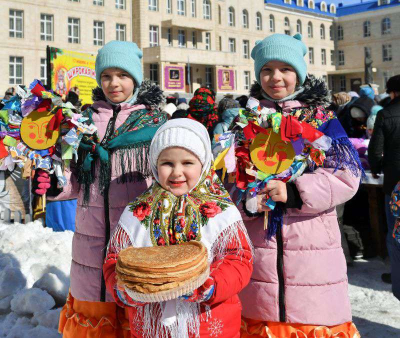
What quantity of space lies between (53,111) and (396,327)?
3202mm

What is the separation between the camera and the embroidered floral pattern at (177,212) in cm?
194

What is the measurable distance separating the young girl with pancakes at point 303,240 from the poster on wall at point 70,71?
8503mm

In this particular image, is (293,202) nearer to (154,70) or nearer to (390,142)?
(390,142)

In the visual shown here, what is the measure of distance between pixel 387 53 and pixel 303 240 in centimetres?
5668

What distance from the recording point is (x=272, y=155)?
225 centimetres

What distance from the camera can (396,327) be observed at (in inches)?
151

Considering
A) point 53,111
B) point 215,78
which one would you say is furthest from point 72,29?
point 53,111

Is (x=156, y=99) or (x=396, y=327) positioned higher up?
(x=156, y=99)

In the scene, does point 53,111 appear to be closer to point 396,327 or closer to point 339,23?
point 396,327

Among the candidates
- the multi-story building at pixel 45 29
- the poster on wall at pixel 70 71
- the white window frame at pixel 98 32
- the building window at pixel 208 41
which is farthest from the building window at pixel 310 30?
the poster on wall at pixel 70 71

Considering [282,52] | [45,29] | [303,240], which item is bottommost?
[303,240]

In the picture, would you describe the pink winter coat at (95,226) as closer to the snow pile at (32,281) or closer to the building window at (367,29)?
the snow pile at (32,281)

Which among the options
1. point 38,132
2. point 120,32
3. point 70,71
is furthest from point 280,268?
point 120,32

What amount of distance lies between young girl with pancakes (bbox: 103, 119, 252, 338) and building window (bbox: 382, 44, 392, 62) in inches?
2234
